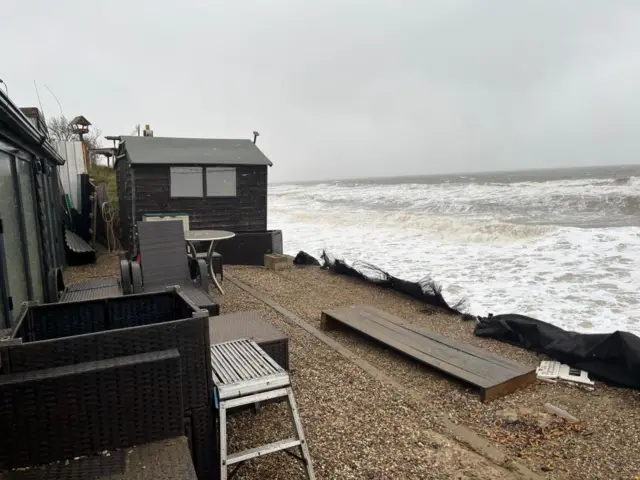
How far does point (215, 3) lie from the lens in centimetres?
1054

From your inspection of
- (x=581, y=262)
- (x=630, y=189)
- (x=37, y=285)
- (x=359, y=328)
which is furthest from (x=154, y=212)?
(x=630, y=189)

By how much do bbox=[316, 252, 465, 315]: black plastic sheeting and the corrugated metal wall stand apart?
711cm

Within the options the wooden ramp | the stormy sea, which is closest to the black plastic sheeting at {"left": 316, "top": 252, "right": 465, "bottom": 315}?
the stormy sea

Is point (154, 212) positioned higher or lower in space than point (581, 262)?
higher

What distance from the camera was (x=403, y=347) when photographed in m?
4.11

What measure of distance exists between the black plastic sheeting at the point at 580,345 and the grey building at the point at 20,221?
457 cm

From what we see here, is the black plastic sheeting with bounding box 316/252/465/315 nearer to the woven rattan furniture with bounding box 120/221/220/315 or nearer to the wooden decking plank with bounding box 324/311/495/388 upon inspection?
the wooden decking plank with bounding box 324/311/495/388

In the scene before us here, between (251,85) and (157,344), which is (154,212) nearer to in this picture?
(157,344)

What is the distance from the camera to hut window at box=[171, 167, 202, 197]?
30.9 feet

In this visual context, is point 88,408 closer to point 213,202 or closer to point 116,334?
point 116,334

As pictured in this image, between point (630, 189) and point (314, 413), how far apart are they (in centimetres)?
2965

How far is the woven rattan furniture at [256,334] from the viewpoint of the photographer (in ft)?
10.5

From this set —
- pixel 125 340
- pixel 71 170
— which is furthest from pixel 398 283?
pixel 71 170

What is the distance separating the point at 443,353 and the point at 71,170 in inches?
433
